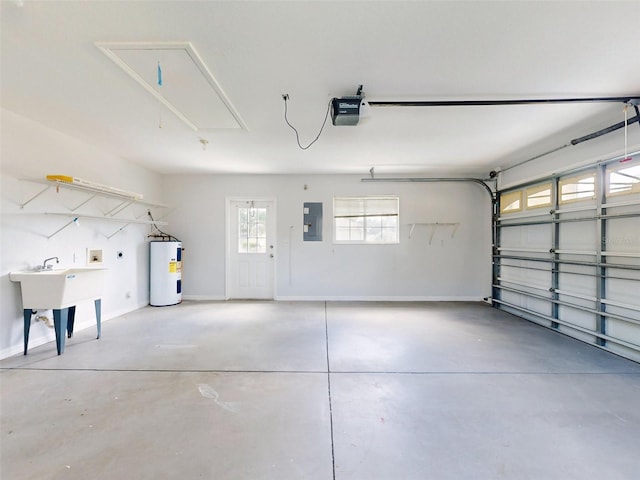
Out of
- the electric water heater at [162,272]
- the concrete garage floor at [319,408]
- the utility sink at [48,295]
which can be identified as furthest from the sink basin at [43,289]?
the electric water heater at [162,272]

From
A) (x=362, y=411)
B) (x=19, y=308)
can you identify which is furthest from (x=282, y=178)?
A: (x=362, y=411)

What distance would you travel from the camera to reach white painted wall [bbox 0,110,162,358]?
9.20 ft

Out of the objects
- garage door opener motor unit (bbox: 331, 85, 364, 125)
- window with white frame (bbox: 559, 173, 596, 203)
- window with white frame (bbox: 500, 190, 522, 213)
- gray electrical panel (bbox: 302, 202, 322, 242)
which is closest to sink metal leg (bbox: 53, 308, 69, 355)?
garage door opener motor unit (bbox: 331, 85, 364, 125)

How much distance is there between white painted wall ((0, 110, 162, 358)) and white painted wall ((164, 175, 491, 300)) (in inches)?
45.0

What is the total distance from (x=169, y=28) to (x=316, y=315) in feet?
12.5

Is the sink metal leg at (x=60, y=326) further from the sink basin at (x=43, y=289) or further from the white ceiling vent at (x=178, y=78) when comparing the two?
the white ceiling vent at (x=178, y=78)

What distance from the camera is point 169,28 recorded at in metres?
1.68

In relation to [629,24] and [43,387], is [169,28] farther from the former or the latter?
[43,387]

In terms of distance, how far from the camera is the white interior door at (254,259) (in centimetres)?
554

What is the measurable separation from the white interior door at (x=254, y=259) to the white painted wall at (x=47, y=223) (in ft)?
5.62

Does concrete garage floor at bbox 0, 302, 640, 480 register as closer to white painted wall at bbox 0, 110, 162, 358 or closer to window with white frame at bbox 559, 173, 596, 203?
white painted wall at bbox 0, 110, 162, 358

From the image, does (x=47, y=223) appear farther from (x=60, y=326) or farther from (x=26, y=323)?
(x=60, y=326)

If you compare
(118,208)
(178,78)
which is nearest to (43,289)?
(118,208)

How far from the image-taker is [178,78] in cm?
218
